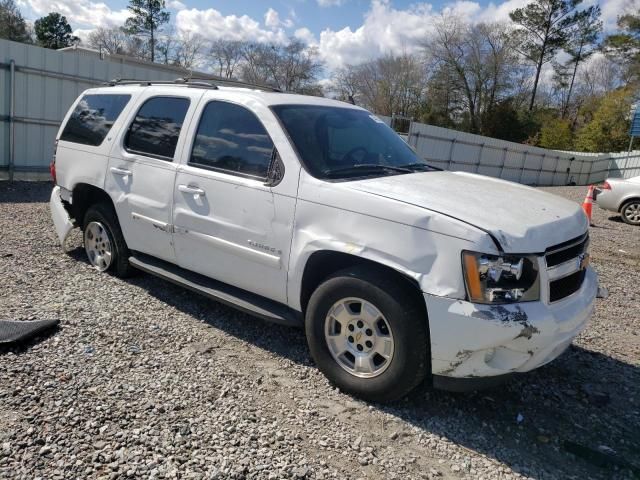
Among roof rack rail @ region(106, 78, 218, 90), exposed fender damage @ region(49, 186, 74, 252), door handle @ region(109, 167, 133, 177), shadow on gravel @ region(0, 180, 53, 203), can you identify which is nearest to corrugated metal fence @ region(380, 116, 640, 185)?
shadow on gravel @ region(0, 180, 53, 203)

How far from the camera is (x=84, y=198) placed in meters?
5.27

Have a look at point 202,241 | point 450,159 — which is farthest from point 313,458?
point 450,159

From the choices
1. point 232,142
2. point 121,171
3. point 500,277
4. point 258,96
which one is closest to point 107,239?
point 121,171

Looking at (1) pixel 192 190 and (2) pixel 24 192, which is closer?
(1) pixel 192 190

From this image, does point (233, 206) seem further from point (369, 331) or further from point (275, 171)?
point (369, 331)

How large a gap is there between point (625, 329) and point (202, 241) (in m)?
4.10

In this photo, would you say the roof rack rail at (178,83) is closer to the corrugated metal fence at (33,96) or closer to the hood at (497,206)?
the hood at (497,206)

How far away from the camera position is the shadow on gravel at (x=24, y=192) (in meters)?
8.84

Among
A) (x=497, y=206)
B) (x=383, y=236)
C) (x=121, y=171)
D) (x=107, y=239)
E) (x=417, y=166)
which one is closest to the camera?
(x=383, y=236)

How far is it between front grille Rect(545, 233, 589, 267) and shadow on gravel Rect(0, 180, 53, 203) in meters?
8.56

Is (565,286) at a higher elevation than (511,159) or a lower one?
lower

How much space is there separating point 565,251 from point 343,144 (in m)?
1.73

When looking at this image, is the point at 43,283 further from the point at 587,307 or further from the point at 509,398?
the point at 587,307

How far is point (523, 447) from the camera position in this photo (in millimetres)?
2969
